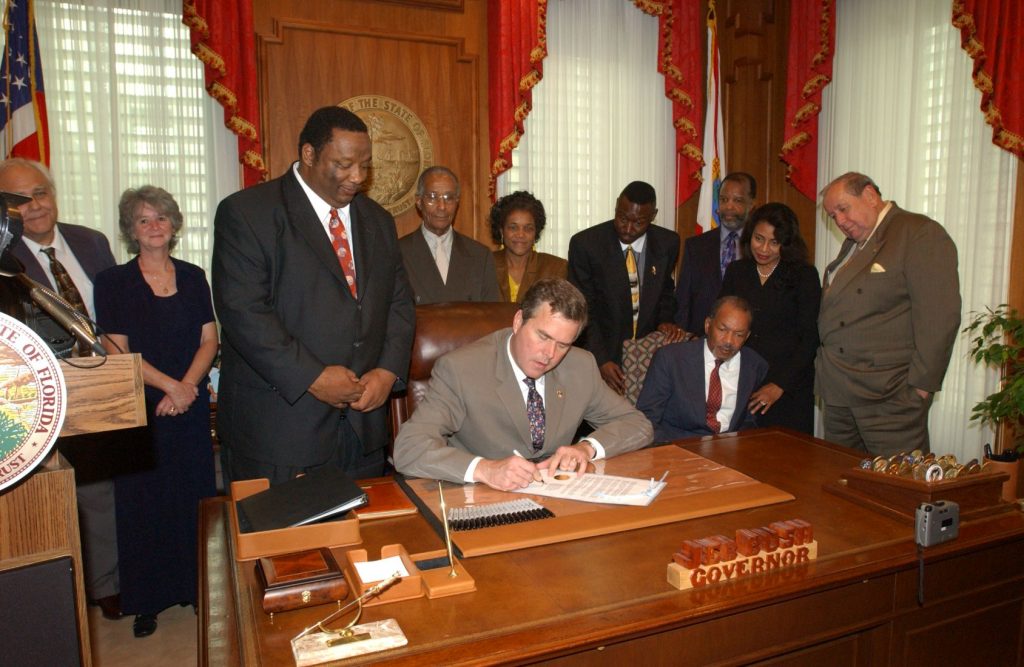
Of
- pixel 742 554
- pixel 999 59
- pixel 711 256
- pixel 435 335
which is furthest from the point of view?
pixel 999 59

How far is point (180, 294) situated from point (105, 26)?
1.95 m

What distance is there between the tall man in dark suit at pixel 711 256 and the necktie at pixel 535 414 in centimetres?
187

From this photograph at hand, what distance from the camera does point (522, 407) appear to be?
233 centimetres

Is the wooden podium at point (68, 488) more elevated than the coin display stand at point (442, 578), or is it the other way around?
the wooden podium at point (68, 488)

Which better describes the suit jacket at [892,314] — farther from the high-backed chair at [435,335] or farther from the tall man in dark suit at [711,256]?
the high-backed chair at [435,335]

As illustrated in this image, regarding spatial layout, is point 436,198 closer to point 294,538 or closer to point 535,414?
point 535,414

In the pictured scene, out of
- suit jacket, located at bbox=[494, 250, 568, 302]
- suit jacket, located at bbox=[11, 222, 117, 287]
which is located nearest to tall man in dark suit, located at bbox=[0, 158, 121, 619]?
suit jacket, located at bbox=[11, 222, 117, 287]

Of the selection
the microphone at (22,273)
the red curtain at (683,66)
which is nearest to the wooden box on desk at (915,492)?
the microphone at (22,273)

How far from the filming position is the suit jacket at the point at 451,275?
357 cm

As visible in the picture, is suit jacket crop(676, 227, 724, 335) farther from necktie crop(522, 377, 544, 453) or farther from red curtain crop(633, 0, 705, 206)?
necktie crop(522, 377, 544, 453)

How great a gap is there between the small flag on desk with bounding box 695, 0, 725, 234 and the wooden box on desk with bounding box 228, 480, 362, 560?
14.1ft

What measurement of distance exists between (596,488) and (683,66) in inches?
163

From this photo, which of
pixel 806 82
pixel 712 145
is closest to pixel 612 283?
pixel 712 145

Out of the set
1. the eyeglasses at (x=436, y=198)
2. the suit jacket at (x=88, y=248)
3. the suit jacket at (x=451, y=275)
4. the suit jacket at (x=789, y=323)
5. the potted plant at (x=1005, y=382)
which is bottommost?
the potted plant at (x=1005, y=382)
